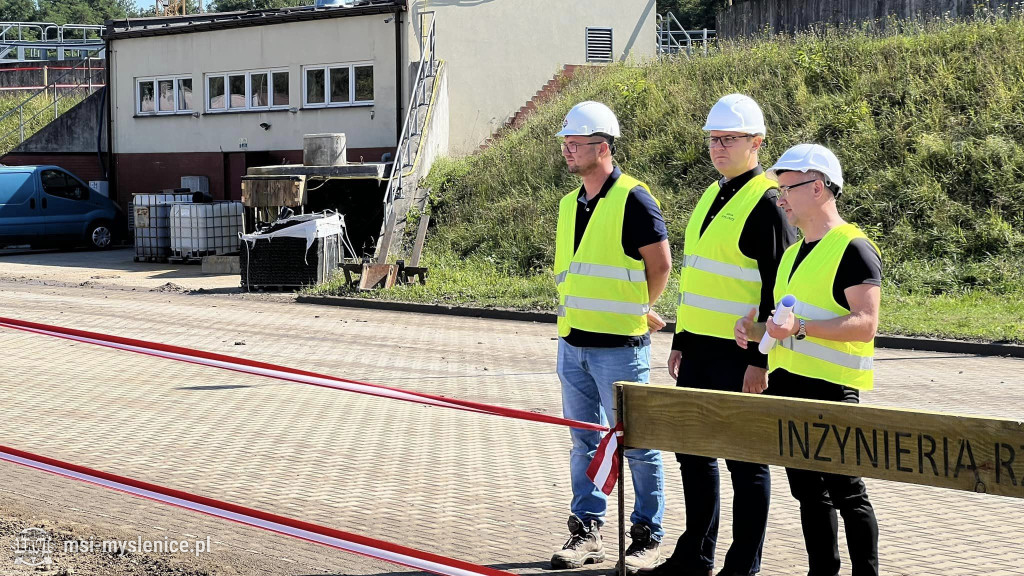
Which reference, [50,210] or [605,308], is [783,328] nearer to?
[605,308]

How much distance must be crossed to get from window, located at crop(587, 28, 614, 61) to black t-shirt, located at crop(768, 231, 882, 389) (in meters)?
23.3

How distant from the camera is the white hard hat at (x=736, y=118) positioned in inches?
189

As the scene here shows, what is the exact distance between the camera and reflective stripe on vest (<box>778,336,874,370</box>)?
14.1 feet

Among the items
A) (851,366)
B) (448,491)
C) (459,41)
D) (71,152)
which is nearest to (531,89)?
(459,41)

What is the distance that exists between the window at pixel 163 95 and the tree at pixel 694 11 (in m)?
24.2

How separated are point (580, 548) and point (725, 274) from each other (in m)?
1.40

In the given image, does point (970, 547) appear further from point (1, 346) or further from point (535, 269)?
point (535, 269)

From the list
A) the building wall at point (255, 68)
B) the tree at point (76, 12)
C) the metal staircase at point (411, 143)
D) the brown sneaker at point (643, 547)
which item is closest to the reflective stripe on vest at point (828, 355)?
the brown sneaker at point (643, 547)

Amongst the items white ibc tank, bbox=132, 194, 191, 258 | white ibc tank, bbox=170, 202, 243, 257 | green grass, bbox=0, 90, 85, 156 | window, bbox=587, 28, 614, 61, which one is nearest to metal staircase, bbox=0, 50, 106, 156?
green grass, bbox=0, 90, 85, 156

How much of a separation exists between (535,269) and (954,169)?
7081 millimetres

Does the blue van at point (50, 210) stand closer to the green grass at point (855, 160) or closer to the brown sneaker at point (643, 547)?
the green grass at point (855, 160)

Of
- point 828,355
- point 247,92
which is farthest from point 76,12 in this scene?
point 828,355

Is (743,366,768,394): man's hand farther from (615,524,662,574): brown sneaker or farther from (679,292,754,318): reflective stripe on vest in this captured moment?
(615,524,662,574): brown sneaker

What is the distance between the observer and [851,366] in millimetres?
4301
